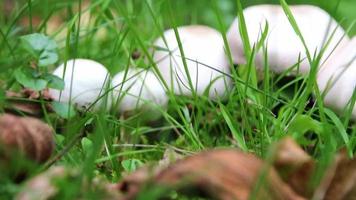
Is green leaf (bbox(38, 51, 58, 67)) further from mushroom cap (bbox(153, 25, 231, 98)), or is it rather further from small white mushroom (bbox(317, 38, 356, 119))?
small white mushroom (bbox(317, 38, 356, 119))

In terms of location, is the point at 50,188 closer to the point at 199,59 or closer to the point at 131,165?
the point at 131,165

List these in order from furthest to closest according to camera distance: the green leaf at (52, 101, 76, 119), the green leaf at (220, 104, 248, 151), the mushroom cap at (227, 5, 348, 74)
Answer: the mushroom cap at (227, 5, 348, 74) < the green leaf at (52, 101, 76, 119) < the green leaf at (220, 104, 248, 151)

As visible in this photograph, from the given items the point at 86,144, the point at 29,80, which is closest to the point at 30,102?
the point at 29,80

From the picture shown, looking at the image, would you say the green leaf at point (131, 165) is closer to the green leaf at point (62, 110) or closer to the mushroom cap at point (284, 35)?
the green leaf at point (62, 110)

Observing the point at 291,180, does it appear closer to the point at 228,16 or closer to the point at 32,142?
the point at 32,142

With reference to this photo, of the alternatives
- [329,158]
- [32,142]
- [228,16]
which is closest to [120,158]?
[32,142]

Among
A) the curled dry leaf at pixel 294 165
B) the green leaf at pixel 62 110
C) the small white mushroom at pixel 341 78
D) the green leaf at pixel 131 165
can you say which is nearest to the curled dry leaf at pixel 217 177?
the curled dry leaf at pixel 294 165

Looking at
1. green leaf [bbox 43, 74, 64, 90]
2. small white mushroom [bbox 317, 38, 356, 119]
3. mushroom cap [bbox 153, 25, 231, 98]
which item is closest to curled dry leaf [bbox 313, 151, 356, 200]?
small white mushroom [bbox 317, 38, 356, 119]
